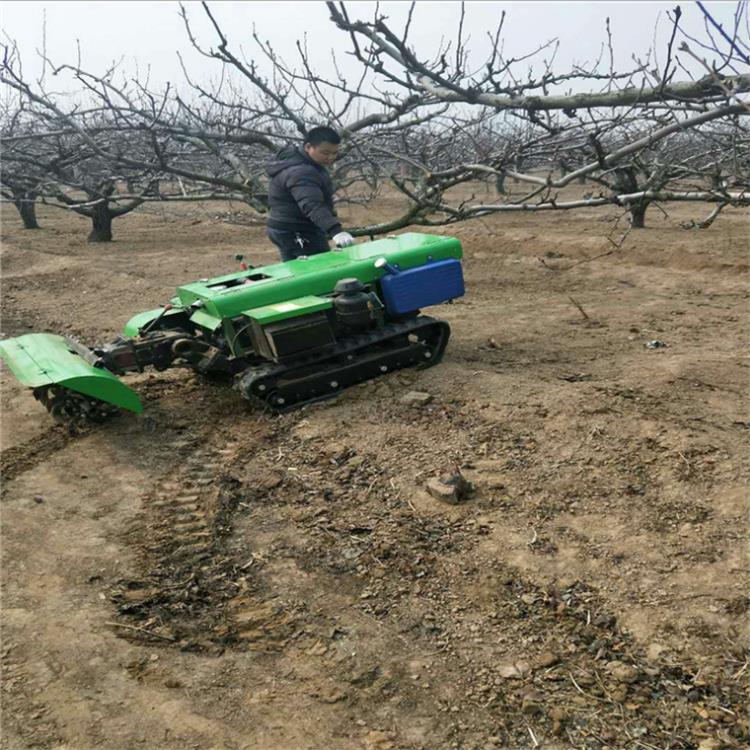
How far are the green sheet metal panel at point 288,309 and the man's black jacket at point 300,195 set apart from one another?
0.72 metres

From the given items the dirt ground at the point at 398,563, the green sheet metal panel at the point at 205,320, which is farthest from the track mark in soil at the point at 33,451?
the green sheet metal panel at the point at 205,320

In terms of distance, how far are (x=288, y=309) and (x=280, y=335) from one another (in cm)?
18

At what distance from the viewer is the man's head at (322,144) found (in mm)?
5566

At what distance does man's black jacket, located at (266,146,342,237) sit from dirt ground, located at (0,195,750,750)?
134cm

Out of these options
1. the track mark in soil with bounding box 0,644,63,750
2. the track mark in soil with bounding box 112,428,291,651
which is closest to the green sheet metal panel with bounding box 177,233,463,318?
the track mark in soil with bounding box 112,428,291,651

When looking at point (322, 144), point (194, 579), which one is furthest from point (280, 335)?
point (194, 579)

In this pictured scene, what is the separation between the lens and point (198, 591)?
10.7 feet

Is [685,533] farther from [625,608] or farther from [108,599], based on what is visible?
[108,599]

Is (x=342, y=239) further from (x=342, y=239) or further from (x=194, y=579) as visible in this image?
(x=194, y=579)

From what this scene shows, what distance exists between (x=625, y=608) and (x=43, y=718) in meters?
2.18

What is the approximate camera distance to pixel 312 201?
559cm

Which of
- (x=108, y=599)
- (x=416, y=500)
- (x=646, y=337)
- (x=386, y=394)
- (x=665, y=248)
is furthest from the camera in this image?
(x=665, y=248)

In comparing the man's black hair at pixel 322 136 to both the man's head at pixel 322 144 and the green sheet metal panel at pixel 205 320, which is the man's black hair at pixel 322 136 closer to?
the man's head at pixel 322 144

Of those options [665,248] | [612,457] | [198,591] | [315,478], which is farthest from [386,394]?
[665,248]
